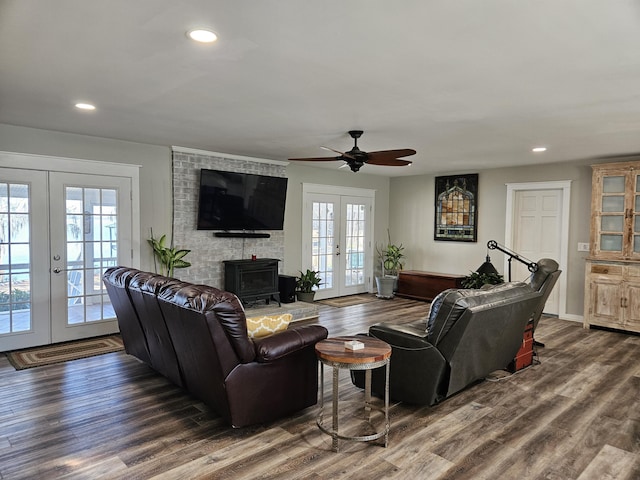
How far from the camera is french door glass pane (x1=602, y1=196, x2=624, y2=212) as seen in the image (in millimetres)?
5973

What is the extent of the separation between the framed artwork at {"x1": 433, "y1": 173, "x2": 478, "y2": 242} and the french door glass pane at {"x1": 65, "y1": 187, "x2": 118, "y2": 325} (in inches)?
226

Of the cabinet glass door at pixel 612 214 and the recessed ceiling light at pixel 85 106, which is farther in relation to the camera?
the cabinet glass door at pixel 612 214

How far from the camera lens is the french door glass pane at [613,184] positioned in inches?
234

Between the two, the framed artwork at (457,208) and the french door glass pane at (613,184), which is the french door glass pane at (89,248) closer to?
the framed artwork at (457,208)

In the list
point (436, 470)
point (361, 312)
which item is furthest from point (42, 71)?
point (361, 312)

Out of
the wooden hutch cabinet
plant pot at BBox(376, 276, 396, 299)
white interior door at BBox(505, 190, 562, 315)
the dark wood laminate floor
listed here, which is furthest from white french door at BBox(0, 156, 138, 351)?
the wooden hutch cabinet

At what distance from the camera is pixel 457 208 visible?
26.8 ft

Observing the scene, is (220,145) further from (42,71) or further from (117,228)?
(42,71)

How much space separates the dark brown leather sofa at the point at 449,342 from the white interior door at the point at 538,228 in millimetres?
3762

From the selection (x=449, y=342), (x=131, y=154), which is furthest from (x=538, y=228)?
(x=131, y=154)

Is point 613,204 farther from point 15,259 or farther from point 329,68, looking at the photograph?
point 15,259

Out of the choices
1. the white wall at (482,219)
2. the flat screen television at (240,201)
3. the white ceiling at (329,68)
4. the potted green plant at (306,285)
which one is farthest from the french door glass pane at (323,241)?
the white ceiling at (329,68)

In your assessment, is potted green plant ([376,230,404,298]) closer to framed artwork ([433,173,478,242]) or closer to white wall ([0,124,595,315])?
white wall ([0,124,595,315])

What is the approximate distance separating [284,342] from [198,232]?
3.64m
